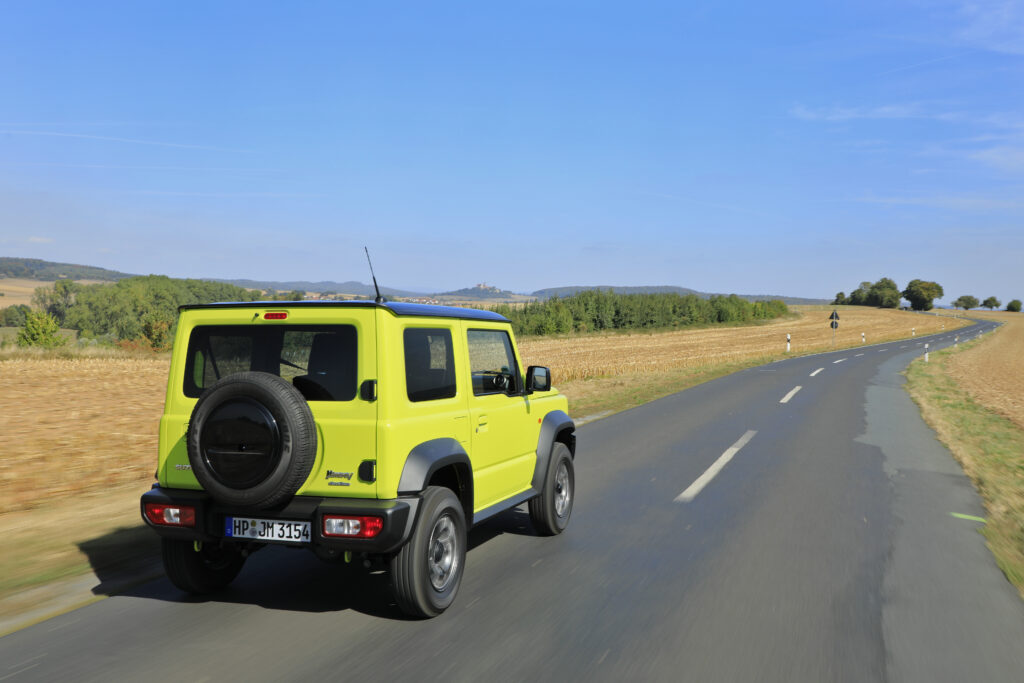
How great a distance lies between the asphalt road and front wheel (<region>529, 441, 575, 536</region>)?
15 centimetres

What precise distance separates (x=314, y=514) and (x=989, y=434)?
13.3 metres

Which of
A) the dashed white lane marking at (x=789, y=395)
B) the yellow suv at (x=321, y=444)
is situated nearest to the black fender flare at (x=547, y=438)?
the yellow suv at (x=321, y=444)

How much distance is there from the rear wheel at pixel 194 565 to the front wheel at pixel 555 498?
2.47 metres

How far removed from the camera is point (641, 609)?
463 centimetres

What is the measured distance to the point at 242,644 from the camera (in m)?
4.06

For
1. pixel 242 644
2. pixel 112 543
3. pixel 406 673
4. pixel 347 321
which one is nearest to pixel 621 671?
pixel 406 673

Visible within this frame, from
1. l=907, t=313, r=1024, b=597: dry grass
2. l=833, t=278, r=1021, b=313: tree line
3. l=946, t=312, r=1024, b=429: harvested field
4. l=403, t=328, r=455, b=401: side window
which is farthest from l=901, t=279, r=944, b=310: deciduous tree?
l=403, t=328, r=455, b=401: side window

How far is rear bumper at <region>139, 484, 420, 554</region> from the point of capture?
161 inches

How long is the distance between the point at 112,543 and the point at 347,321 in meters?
3.30

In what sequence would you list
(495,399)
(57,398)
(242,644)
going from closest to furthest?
(242,644) → (495,399) → (57,398)

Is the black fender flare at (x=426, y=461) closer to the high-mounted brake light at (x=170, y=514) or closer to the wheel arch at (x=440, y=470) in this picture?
the wheel arch at (x=440, y=470)

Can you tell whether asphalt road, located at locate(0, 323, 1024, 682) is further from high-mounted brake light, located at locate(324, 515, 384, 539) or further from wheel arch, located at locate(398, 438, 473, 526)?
wheel arch, located at locate(398, 438, 473, 526)

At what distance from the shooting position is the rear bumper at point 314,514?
4.09m

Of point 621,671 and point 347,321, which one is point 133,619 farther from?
point 621,671
